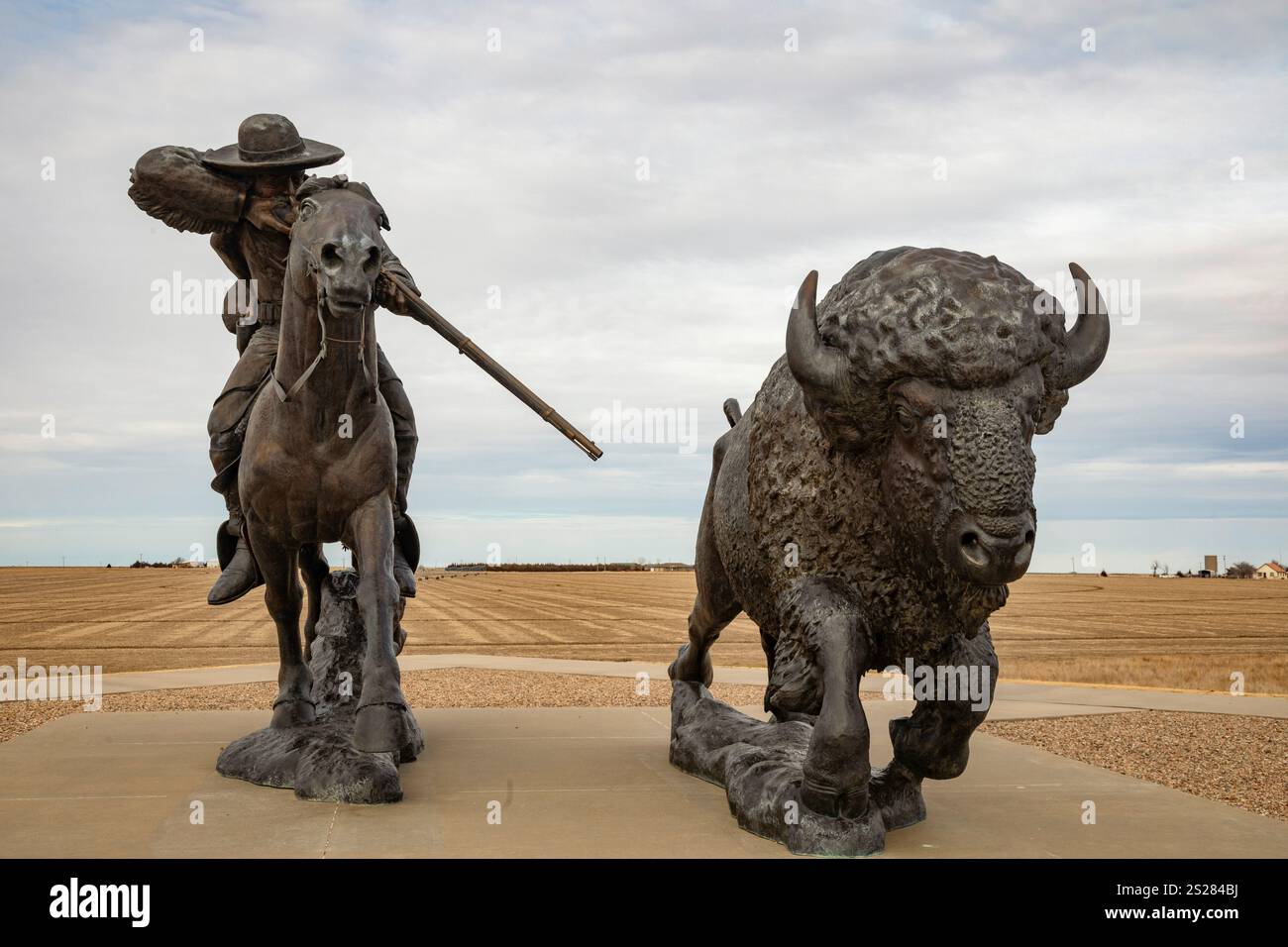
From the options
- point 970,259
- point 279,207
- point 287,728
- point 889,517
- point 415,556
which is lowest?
point 287,728

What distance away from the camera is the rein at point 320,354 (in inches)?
199

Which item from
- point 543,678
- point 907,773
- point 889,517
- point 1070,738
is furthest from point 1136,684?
point 889,517

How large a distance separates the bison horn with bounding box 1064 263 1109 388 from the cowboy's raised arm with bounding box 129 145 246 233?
455 centimetres

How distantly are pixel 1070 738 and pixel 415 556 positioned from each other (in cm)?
498

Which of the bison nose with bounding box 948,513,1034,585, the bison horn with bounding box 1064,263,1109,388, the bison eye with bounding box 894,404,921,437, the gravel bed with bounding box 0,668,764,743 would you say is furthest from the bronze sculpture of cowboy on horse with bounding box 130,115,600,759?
the gravel bed with bounding box 0,668,764,743

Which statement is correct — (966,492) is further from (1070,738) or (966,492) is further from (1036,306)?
(1070,738)

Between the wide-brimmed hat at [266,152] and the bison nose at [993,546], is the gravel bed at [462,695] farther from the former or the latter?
the bison nose at [993,546]

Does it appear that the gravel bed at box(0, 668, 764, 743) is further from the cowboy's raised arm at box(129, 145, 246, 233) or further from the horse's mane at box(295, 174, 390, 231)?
the horse's mane at box(295, 174, 390, 231)

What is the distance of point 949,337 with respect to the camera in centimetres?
374

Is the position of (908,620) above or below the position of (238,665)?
above

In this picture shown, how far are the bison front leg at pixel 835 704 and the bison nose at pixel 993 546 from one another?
2.17 feet

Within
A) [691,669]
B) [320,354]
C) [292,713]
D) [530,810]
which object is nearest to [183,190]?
[320,354]

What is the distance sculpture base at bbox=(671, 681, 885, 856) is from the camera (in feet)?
13.9

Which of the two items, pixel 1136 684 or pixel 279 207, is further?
pixel 1136 684
